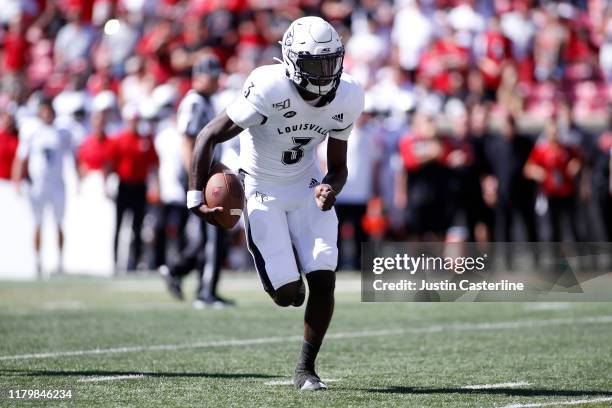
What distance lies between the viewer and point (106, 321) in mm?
9094

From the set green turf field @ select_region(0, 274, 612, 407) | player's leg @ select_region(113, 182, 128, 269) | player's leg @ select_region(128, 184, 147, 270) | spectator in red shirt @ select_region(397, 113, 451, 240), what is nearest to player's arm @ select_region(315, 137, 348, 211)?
green turf field @ select_region(0, 274, 612, 407)

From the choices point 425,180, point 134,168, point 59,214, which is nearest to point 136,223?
point 134,168

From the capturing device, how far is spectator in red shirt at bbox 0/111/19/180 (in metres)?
14.9

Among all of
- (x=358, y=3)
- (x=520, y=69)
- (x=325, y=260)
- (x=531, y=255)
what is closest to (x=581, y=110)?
(x=520, y=69)

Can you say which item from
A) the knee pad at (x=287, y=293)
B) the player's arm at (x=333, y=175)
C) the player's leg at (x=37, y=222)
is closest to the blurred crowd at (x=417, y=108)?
the player's leg at (x=37, y=222)

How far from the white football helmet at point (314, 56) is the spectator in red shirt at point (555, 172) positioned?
310 inches

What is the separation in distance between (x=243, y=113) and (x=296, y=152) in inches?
16.7

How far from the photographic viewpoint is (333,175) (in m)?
6.08

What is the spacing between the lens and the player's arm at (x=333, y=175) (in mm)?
5867

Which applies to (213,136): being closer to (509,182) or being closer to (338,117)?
(338,117)

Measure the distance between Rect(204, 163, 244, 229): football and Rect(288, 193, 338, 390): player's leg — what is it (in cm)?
39

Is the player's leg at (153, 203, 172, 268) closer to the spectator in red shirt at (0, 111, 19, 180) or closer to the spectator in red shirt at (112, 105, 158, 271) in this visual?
the spectator in red shirt at (112, 105, 158, 271)

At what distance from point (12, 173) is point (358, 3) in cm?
526

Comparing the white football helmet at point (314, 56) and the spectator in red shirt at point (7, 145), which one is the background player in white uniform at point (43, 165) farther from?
the white football helmet at point (314, 56)
